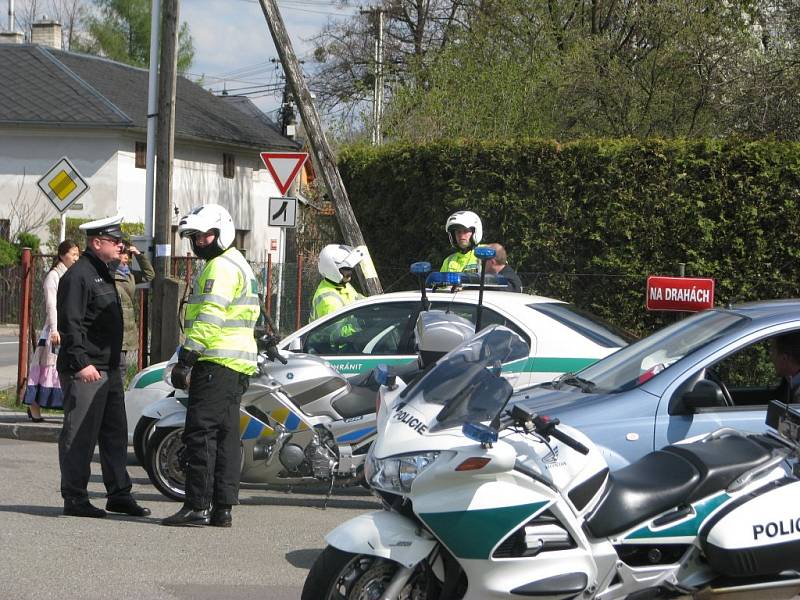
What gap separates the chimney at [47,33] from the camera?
143ft

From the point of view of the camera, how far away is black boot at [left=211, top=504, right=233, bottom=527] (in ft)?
23.6

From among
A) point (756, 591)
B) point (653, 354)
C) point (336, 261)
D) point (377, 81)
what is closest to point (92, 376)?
point (336, 261)

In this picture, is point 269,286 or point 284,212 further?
point 269,286

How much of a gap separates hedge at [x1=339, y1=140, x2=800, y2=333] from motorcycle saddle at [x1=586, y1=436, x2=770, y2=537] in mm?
8535

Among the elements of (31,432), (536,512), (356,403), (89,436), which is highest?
Result: (536,512)

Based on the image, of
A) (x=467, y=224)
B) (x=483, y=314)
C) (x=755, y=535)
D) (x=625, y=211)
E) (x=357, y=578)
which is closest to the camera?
(x=357, y=578)

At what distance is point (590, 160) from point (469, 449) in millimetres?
10055

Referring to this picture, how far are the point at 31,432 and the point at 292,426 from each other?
499 centimetres

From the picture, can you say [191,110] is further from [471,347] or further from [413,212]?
[471,347]

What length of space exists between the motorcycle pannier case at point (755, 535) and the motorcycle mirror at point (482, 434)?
3.22 feet

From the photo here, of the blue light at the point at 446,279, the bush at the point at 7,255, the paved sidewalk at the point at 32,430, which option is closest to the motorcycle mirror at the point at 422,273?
the blue light at the point at 446,279

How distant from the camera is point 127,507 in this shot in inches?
295

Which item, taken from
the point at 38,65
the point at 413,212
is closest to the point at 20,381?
the point at 413,212

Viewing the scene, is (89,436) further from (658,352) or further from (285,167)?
(285,167)
